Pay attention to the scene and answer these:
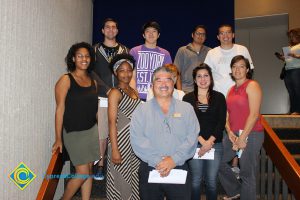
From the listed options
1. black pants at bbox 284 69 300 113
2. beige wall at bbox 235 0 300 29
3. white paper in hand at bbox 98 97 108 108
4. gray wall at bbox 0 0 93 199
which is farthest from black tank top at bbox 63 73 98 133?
beige wall at bbox 235 0 300 29

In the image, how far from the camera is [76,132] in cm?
271

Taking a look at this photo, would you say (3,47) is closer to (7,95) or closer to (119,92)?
(7,95)

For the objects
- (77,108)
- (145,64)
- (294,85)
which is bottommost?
(77,108)

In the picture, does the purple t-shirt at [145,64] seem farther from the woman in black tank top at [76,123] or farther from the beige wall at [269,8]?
the beige wall at [269,8]

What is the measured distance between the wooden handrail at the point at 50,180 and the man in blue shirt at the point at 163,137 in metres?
0.87

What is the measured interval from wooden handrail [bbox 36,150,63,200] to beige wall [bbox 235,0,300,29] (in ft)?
22.7

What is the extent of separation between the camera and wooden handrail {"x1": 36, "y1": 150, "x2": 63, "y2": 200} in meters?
2.48

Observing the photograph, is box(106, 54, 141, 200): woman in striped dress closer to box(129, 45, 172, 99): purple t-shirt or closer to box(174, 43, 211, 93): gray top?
box(129, 45, 172, 99): purple t-shirt

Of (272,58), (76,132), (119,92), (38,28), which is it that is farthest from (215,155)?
(272,58)

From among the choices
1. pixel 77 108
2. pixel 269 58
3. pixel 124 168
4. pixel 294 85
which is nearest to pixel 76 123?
pixel 77 108

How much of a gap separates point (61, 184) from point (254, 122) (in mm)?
2331

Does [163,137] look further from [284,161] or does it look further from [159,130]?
[284,161]

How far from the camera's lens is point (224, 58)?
361 cm

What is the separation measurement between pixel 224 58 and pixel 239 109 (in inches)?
34.9
